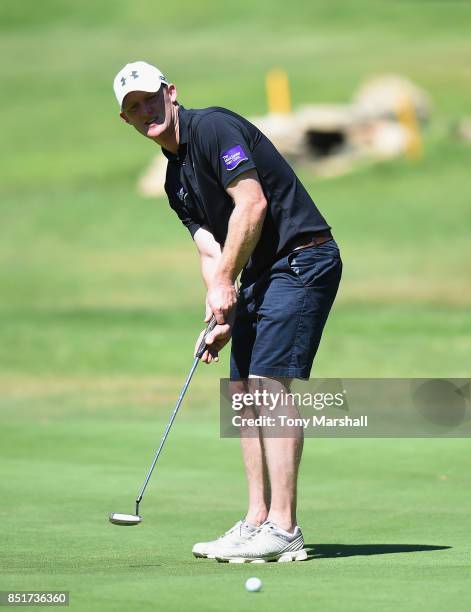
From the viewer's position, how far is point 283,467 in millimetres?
5680

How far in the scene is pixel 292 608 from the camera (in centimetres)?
427

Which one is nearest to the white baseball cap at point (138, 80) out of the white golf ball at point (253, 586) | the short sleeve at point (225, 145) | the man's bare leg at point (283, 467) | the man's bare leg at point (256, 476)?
the short sleeve at point (225, 145)

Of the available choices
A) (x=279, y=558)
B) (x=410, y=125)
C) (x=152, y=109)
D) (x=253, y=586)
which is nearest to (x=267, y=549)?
(x=279, y=558)

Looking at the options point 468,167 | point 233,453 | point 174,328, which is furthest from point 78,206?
point 233,453

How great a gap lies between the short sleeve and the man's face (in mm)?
170

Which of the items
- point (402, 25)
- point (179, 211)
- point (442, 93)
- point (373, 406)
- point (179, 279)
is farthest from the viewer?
point (402, 25)

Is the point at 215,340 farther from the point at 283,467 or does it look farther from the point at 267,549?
the point at 267,549

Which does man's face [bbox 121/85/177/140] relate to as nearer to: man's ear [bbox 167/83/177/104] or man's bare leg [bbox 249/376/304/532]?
man's ear [bbox 167/83/177/104]

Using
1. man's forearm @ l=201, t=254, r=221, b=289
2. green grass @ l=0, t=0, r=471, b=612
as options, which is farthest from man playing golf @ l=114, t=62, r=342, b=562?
green grass @ l=0, t=0, r=471, b=612

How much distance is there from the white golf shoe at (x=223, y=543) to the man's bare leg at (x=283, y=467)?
0.11 meters

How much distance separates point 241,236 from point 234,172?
0.80 ft

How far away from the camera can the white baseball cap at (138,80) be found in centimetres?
573

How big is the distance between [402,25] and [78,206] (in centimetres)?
2872

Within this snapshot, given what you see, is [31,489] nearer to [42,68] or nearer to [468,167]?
[468,167]
